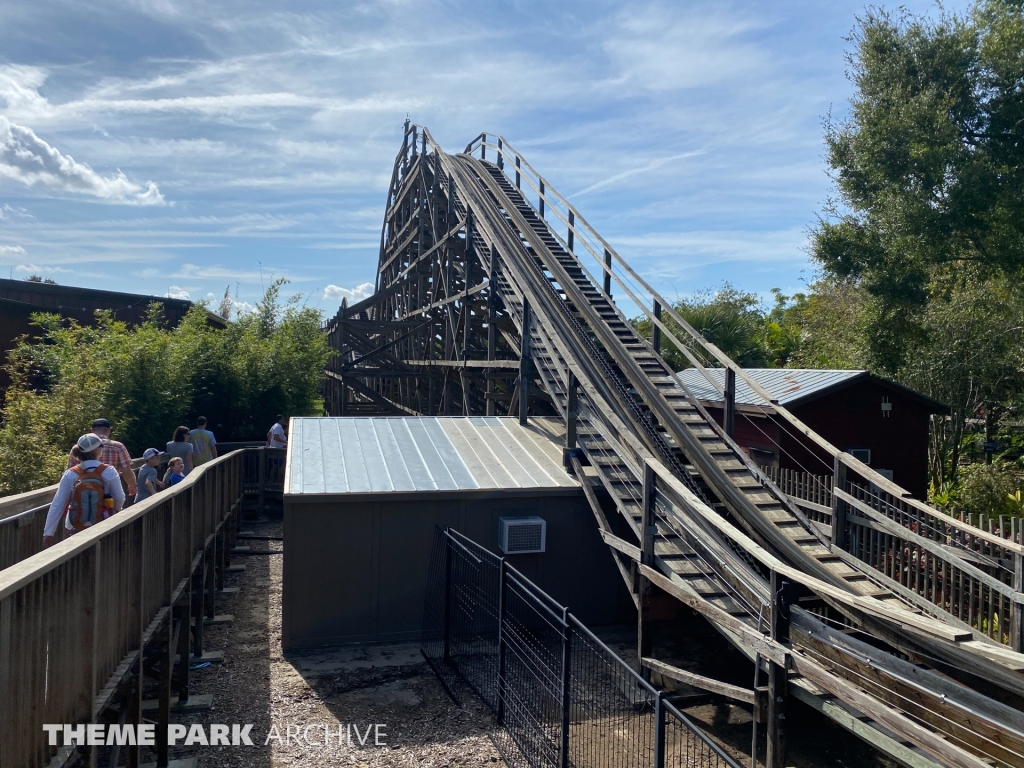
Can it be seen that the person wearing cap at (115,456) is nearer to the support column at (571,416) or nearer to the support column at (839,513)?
the support column at (571,416)

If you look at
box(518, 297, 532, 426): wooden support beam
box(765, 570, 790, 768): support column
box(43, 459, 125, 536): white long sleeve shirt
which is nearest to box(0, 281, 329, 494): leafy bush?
box(43, 459, 125, 536): white long sleeve shirt

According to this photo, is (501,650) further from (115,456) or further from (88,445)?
(115,456)

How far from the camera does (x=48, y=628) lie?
3172mm

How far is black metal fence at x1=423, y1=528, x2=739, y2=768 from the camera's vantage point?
520cm

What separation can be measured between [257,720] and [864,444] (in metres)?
9.55

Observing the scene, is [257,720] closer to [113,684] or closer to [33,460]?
[113,684]

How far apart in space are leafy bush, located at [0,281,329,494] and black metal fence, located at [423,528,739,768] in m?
7.73

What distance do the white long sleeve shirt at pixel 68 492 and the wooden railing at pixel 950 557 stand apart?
6.53 m

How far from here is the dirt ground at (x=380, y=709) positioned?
555 centimetres

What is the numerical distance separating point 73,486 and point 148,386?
29.7ft

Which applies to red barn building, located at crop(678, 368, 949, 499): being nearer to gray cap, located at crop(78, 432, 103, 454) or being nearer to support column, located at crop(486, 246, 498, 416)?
support column, located at crop(486, 246, 498, 416)

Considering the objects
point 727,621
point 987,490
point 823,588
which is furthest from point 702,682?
point 987,490

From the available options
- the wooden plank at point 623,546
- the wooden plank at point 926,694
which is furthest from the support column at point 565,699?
the wooden plank at point 623,546

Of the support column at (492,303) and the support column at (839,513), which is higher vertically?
the support column at (492,303)
